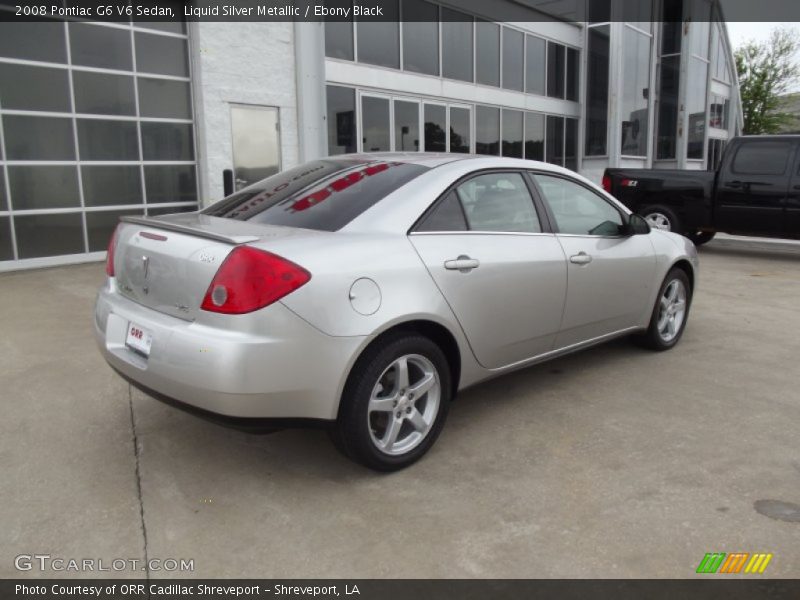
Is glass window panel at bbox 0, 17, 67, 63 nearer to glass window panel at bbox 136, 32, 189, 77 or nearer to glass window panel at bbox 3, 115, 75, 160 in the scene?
glass window panel at bbox 3, 115, 75, 160

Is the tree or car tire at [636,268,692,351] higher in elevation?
the tree

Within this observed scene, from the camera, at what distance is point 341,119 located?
502 inches

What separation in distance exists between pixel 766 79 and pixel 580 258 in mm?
40279

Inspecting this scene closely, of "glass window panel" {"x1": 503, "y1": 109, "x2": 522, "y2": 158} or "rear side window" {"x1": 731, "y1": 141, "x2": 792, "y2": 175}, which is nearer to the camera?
"rear side window" {"x1": 731, "y1": 141, "x2": 792, "y2": 175}

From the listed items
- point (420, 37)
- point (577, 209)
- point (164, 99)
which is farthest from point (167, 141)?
point (577, 209)

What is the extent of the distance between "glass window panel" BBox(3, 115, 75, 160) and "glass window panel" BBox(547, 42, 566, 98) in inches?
527

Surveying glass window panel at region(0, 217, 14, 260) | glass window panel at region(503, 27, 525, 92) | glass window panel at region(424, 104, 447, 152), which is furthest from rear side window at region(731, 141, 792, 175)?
glass window panel at region(0, 217, 14, 260)

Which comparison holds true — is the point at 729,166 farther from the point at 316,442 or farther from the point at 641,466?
the point at 316,442

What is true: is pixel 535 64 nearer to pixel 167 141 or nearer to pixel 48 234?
pixel 167 141

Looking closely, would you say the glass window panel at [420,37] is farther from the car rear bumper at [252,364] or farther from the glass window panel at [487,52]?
the car rear bumper at [252,364]

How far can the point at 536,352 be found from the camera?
398 cm

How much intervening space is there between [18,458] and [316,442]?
1516mm

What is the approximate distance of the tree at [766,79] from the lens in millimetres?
36625

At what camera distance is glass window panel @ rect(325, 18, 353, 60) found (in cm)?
1245
